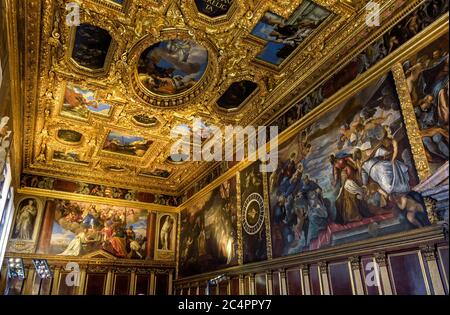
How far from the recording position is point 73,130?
1286 centimetres

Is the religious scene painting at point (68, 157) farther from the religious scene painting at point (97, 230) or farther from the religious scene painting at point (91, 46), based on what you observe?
the religious scene painting at point (91, 46)

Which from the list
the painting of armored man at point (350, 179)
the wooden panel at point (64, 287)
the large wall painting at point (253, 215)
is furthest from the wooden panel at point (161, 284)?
the painting of armored man at point (350, 179)

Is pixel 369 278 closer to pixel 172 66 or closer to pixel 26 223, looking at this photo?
pixel 172 66

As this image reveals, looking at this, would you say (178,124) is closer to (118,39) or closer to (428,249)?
(118,39)

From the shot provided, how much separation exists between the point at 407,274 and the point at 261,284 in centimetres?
498

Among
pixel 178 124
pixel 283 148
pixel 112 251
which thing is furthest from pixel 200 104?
pixel 112 251

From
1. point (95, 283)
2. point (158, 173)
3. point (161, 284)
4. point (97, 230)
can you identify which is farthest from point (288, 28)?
point (95, 283)

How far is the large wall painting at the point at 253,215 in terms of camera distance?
10.7m

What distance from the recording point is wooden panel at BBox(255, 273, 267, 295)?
9931 mm

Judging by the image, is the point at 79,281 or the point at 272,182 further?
the point at 79,281

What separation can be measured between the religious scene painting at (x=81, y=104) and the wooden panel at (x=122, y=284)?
8535 millimetres

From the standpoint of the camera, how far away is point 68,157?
50.5 ft

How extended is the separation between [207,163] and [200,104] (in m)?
4.52

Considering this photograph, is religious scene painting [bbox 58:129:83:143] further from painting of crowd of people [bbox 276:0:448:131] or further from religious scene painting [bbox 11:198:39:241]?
painting of crowd of people [bbox 276:0:448:131]
